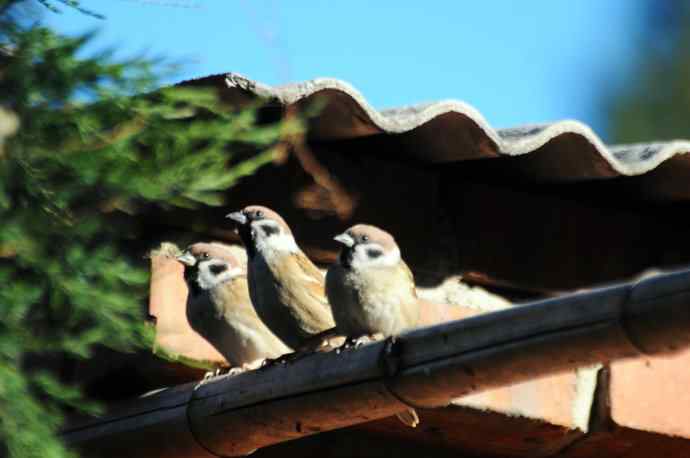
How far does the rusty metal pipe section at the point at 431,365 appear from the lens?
219 cm

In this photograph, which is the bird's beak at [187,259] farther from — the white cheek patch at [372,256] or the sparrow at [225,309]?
the white cheek patch at [372,256]

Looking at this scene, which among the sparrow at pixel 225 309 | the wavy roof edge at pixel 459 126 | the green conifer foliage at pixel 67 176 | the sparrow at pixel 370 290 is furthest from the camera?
the sparrow at pixel 225 309

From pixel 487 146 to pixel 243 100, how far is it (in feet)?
1.89

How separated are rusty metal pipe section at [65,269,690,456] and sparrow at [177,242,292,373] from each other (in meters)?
0.36

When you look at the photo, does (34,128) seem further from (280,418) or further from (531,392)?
(531,392)

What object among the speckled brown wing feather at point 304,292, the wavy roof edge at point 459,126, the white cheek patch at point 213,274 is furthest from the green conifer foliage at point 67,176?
the speckled brown wing feather at point 304,292

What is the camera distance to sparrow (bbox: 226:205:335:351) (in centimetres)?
365

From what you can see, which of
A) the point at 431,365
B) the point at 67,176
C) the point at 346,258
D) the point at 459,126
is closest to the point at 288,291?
the point at 346,258

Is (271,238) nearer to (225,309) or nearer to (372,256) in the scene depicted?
(372,256)

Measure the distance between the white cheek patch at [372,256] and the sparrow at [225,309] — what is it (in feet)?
1.04

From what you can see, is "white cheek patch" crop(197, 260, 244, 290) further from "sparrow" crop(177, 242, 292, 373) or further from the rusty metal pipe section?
the rusty metal pipe section

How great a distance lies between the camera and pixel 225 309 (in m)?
3.93

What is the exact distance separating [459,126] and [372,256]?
32 centimetres

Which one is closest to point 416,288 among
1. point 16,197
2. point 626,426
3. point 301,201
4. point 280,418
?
point 301,201
